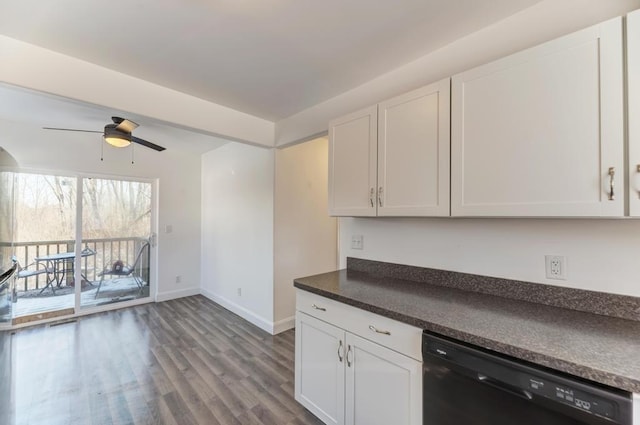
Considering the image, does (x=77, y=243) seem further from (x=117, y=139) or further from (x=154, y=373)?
(x=154, y=373)

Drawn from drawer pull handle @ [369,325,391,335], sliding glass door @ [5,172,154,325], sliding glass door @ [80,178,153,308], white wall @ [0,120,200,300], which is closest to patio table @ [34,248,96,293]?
sliding glass door @ [5,172,154,325]

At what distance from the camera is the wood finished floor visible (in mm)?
1934

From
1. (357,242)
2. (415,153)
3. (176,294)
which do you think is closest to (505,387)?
(415,153)

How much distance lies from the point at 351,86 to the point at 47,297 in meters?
4.79

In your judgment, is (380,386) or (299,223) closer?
(380,386)

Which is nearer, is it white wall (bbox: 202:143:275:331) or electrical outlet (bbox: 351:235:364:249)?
electrical outlet (bbox: 351:235:364:249)

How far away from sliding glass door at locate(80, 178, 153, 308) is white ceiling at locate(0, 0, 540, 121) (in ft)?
8.94

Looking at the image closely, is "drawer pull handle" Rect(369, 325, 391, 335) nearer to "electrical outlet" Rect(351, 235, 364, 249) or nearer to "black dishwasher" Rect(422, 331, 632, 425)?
"black dishwasher" Rect(422, 331, 632, 425)

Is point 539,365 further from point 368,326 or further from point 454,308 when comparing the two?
point 368,326

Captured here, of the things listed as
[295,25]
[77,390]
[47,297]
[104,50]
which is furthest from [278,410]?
[47,297]

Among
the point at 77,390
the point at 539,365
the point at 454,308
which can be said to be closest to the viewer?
the point at 539,365

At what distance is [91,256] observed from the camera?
12.9ft

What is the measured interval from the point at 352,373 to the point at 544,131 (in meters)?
1.55

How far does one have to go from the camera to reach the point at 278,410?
198cm
